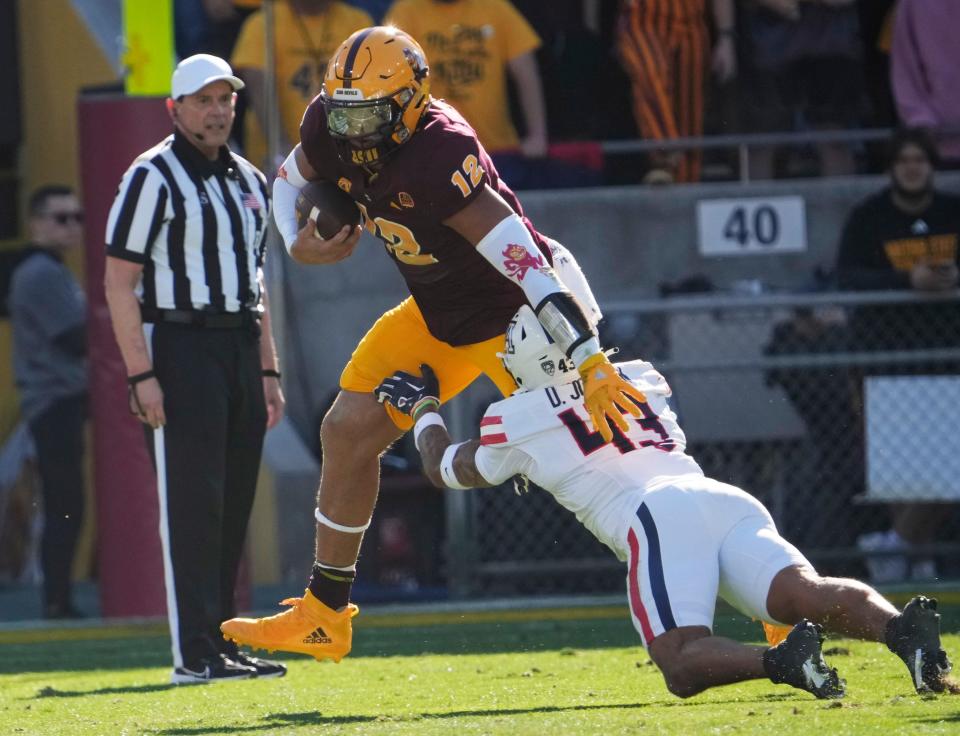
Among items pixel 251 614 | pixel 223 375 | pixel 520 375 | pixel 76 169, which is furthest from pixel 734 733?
pixel 76 169

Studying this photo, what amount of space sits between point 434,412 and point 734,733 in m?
1.71

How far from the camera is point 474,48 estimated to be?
31.2 feet

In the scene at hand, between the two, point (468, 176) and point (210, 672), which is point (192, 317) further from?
point (468, 176)

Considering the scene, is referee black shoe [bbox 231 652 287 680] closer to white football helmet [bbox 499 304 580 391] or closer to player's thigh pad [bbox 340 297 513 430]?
player's thigh pad [bbox 340 297 513 430]

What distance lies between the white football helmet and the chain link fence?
9.56 feet

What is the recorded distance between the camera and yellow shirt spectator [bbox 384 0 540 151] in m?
9.45

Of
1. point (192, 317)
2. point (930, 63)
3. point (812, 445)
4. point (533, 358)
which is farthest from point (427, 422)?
point (930, 63)

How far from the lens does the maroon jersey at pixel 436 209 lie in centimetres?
525

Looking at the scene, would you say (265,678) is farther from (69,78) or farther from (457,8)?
(69,78)

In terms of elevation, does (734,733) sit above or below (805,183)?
below

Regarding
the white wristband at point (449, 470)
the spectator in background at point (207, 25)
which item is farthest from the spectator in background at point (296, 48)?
the white wristband at point (449, 470)

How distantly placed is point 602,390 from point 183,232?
6.49 ft

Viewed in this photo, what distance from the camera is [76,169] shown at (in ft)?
35.6

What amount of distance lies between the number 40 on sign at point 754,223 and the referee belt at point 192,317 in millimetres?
3667
